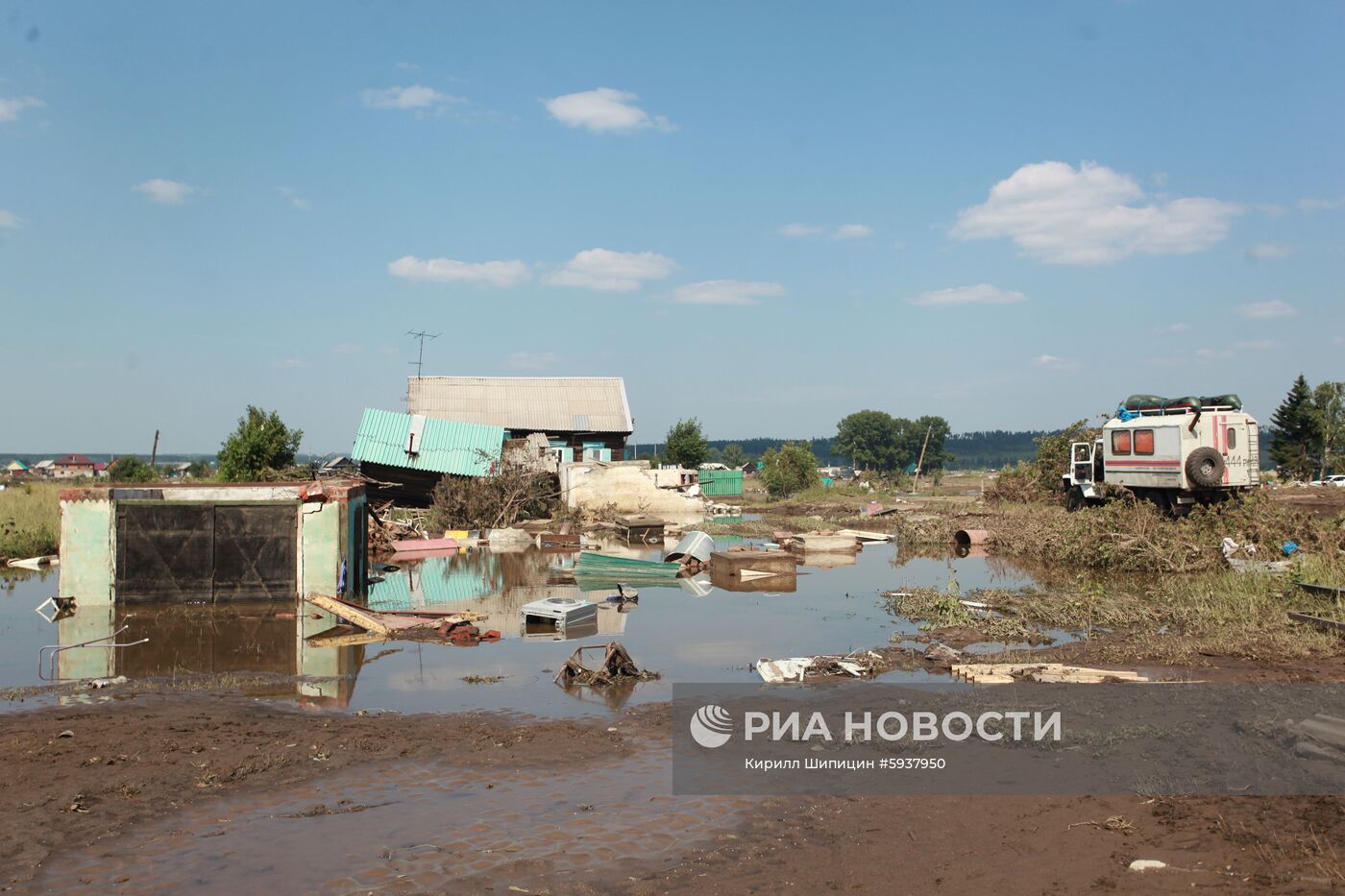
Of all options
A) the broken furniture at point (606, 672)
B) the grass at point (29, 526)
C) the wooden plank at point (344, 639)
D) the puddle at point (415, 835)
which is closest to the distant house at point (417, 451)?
the grass at point (29, 526)

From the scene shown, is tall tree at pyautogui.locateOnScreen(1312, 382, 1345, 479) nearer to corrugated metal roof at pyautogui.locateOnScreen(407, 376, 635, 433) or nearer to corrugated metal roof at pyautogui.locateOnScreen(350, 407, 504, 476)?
corrugated metal roof at pyautogui.locateOnScreen(407, 376, 635, 433)

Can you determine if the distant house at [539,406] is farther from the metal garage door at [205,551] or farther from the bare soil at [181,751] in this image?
the bare soil at [181,751]

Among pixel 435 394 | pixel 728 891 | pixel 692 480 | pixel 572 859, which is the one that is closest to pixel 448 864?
pixel 572 859

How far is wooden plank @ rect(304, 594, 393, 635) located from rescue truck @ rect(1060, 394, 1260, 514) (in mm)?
16864

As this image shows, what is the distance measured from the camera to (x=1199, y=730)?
23.6ft

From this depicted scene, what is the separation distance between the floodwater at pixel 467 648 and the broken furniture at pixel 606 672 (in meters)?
0.20

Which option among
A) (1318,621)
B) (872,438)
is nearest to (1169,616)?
Answer: (1318,621)

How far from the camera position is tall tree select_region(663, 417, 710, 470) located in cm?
6444

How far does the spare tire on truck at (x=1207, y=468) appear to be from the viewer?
1978cm

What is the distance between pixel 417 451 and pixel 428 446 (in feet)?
1.47

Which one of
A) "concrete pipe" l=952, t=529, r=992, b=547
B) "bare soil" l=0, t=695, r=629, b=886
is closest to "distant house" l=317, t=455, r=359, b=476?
"concrete pipe" l=952, t=529, r=992, b=547

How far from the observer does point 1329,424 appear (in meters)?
56.9

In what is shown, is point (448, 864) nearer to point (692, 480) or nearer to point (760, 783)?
point (760, 783)

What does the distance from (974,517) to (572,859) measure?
2564 cm
